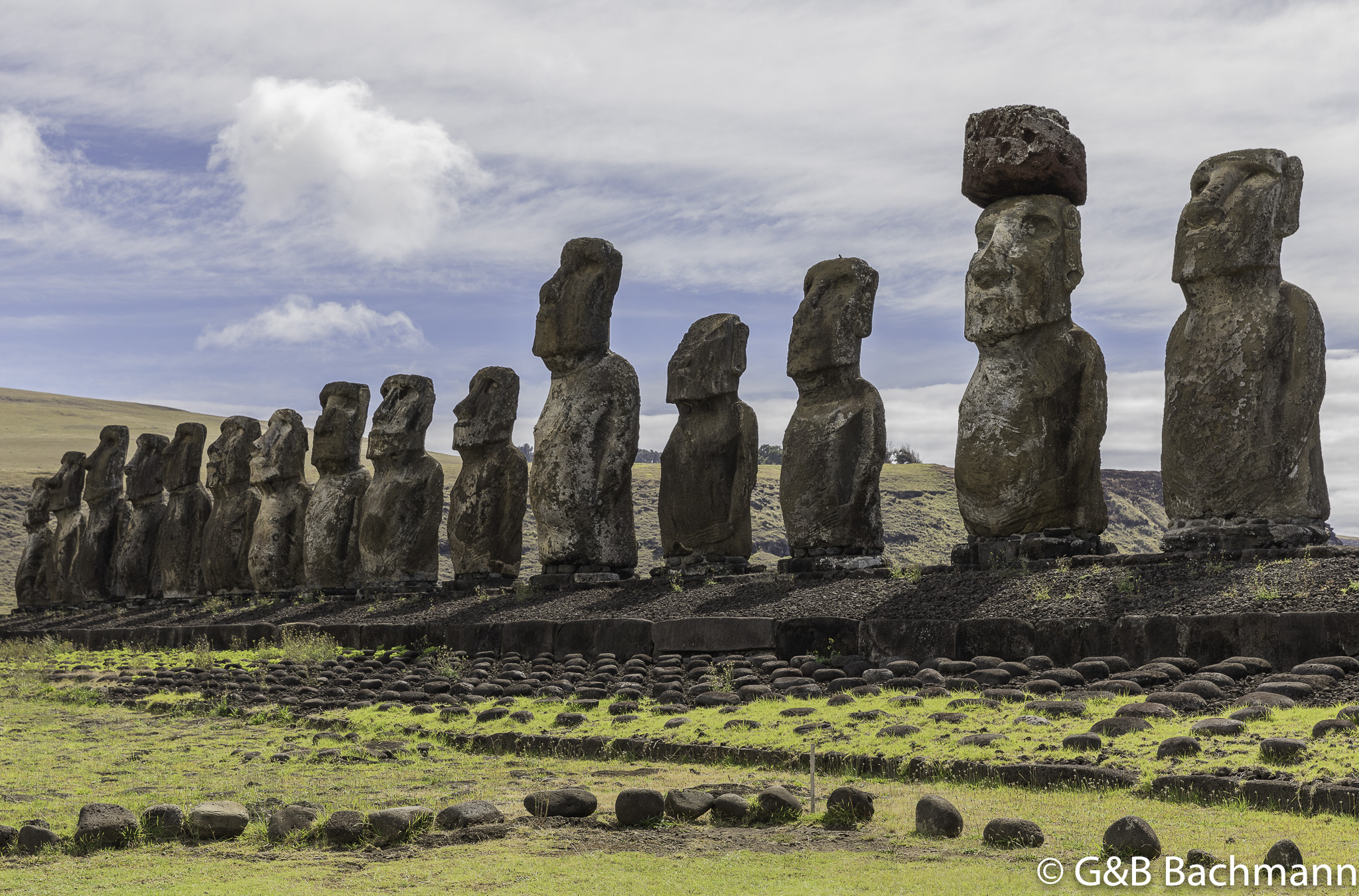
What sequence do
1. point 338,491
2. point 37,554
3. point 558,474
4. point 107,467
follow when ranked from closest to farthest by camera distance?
point 558,474, point 338,491, point 107,467, point 37,554

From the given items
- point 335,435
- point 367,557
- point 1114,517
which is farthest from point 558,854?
point 1114,517

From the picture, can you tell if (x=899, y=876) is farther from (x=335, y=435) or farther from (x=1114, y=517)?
(x=1114, y=517)

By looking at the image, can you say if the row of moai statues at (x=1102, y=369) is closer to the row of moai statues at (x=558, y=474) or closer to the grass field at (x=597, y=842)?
the row of moai statues at (x=558, y=474)

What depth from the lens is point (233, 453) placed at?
21375 mm

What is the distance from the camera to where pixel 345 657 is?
12547 millimetres

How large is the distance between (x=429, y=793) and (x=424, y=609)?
9.12 m

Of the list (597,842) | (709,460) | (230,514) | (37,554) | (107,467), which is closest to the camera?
(597,842)

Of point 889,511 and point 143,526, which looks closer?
point 143,526

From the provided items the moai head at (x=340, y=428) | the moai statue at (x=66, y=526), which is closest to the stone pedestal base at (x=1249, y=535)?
the moai head at (x=340, y=428)

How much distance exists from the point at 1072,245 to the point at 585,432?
19.0 feet

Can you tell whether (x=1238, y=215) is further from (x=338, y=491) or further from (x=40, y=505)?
(x=40, y=505)

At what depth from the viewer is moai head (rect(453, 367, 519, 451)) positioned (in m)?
16.2

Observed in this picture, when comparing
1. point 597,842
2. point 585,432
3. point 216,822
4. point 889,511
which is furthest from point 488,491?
point 889,511

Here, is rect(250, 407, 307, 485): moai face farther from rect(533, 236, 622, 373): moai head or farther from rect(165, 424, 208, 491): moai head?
rect(533, 236, 622, 373): moai head
